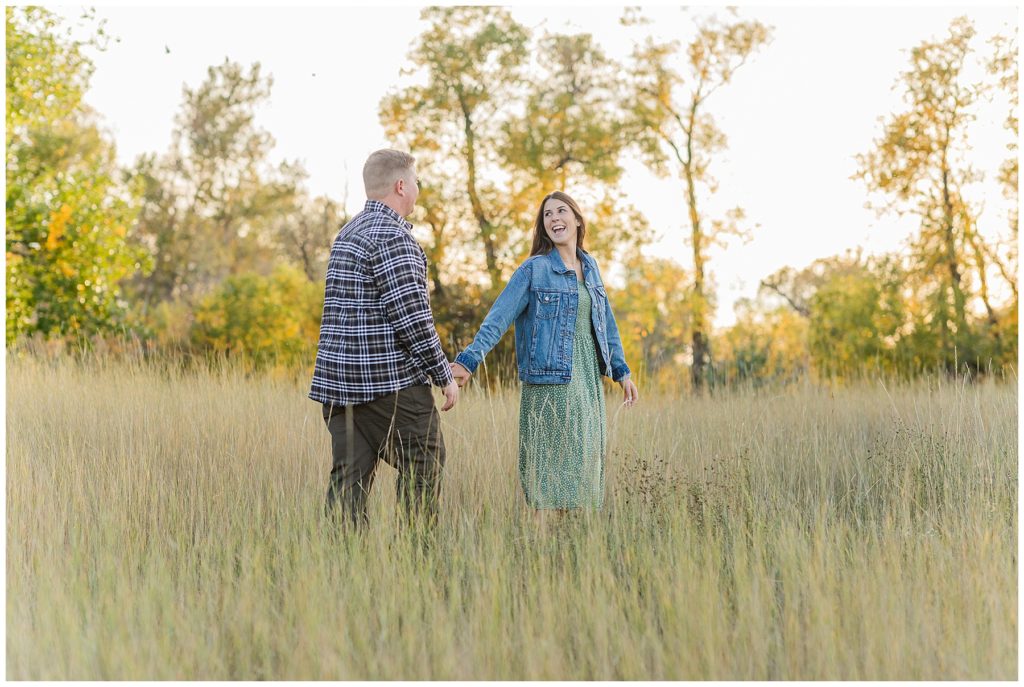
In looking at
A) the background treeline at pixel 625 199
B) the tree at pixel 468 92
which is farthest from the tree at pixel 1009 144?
the tree at pixel 468 92

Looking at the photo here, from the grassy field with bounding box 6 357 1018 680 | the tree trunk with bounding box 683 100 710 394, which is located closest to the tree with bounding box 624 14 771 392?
the tree trunk with bounding box 683 100 710 394

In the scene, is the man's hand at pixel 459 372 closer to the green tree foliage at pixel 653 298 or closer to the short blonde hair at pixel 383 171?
the short blonde hair at pixel 383 171

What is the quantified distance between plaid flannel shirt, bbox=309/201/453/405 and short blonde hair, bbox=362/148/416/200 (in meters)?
0.15

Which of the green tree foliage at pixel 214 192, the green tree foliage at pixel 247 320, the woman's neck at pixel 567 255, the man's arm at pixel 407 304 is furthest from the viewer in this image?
the green tree foliage at pixel 214 192

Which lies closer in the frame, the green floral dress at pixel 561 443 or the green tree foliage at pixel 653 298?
the green floral dress at pixel 561 443

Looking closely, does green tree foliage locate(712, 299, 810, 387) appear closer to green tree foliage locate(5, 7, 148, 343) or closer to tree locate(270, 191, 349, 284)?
green tree foliage locate(5, 7, 148, 343)

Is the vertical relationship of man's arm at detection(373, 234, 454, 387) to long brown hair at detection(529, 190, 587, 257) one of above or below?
below

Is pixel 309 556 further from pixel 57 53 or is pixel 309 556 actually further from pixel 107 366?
pixel 57 53

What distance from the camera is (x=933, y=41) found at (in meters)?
15.7

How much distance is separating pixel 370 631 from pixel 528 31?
13601 millimetres

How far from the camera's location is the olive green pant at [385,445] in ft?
14.6

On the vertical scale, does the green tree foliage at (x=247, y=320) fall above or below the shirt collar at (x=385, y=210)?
above

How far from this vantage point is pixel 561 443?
4734mm

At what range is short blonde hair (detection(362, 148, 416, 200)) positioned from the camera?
4555 mm
